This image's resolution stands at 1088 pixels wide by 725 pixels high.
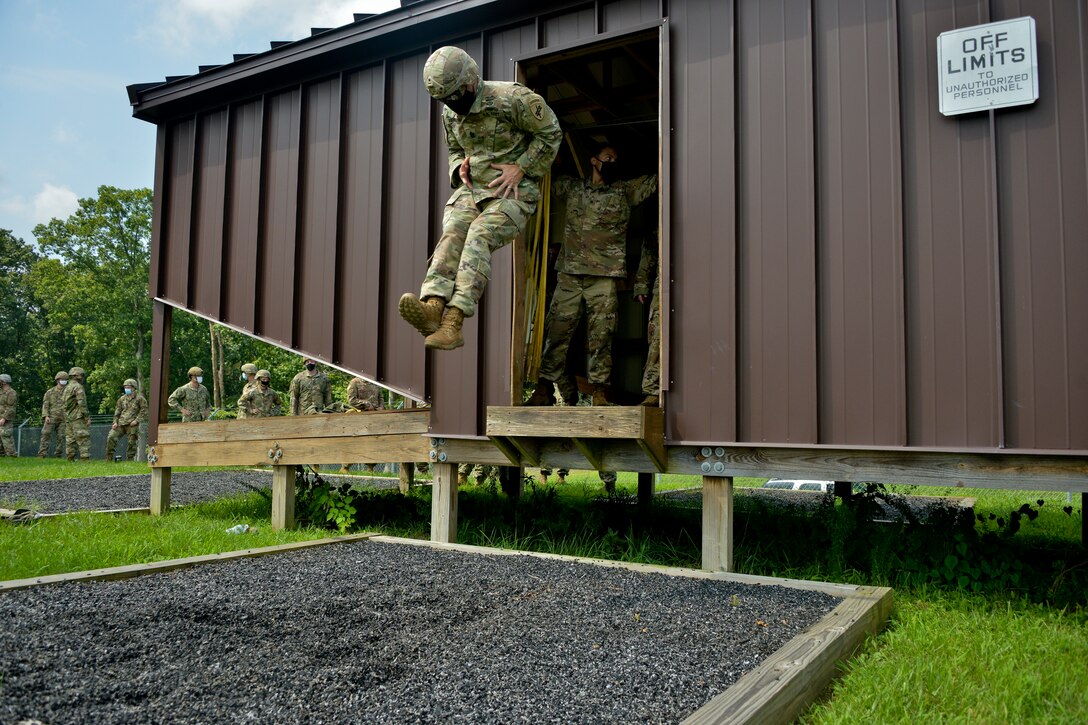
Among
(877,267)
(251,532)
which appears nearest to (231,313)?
(251,532)

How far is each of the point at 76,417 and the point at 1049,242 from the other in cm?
1687

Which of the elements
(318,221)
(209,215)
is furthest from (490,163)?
(209,215)

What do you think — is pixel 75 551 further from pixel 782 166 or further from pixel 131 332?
pixel 131 332

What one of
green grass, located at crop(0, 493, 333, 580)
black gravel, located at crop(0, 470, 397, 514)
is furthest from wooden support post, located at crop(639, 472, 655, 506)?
black gravel, located at crop(0, 470, 397, 514)

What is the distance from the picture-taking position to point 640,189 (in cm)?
608

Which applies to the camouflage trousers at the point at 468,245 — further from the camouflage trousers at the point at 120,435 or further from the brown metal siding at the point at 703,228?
the camouflage trousers at the point at 120,435

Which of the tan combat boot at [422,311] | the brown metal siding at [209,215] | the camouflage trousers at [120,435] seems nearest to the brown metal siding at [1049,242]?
the tan combat boot at [422,311]

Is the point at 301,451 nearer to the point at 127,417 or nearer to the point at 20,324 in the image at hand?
the point at 127,417

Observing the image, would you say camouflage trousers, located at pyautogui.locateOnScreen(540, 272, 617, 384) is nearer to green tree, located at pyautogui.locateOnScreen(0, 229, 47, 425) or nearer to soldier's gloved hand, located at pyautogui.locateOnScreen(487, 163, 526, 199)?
soldier's gloved hand, located at pyautogui.locateOnScreen(487, 163, 526, 199)

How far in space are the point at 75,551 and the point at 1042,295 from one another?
17.6 ft

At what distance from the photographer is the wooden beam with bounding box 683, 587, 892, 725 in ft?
7.03

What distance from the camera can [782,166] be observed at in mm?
4410

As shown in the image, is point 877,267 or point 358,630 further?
point 877,267

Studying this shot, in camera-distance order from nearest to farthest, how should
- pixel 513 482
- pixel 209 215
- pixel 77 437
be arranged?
pixel 209 215, pixel 513 482, pixel 77 437
